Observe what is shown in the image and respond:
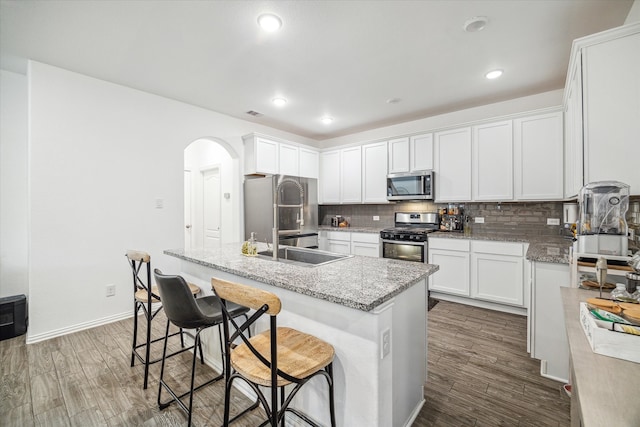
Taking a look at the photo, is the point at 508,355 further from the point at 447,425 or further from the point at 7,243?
the point at 7,243

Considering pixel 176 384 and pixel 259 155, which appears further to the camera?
pixel 259 155

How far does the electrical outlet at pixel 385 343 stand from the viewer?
128 cm

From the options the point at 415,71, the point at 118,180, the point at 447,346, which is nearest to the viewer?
the point at 447,346

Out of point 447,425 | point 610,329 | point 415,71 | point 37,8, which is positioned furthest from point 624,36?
point 37,8

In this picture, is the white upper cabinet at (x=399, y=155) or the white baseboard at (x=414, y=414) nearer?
the white baseboard at (x=414, y=414)

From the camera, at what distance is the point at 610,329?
93cm

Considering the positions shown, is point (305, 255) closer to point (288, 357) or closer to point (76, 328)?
point (288, 357)

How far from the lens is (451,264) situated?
3.70 metres

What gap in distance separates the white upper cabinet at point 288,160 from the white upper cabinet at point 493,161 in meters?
2.76

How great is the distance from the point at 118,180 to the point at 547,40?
14.8ft

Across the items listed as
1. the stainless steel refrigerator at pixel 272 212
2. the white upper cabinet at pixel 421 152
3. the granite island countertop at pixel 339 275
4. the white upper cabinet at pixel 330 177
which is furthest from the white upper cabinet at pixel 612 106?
the white upper cabinet at pixel 330 177

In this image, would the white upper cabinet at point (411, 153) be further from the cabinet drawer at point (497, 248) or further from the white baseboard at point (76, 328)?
the white baseboard at point (76, 328)

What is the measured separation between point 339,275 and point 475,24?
2.19m

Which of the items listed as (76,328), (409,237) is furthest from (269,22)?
(76,328)
